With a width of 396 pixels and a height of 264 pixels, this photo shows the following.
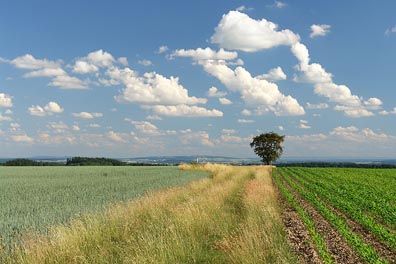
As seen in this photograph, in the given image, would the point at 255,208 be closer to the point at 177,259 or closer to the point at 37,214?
the point at 177,259

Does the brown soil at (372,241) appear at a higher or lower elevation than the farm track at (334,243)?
lower

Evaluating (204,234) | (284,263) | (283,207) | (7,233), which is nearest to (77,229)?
(7,233)

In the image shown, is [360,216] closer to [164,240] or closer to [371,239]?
[371,239]

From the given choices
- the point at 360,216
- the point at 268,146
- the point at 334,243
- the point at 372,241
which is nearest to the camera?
the point at 334,243

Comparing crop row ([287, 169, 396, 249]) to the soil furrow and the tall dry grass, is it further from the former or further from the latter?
the tall dry grass

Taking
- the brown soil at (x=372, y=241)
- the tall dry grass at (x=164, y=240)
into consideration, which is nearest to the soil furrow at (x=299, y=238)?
the tall dry grass at (x=164, y=240)

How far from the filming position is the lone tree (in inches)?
4257

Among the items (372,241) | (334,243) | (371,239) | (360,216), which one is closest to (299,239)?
(334,243)

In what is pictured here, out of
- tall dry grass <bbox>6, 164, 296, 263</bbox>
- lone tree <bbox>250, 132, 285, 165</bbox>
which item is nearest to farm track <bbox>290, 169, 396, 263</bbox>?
tall dry grass <bbox>6, 164, 296, 263</bbox>

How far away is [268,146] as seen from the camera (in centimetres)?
10856

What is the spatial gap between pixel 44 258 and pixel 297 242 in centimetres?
733

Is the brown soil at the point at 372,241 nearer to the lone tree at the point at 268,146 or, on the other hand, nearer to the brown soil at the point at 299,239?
the brown soil at the point at 299,239

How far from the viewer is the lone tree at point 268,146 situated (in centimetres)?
10812

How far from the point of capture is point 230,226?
46.2ft
